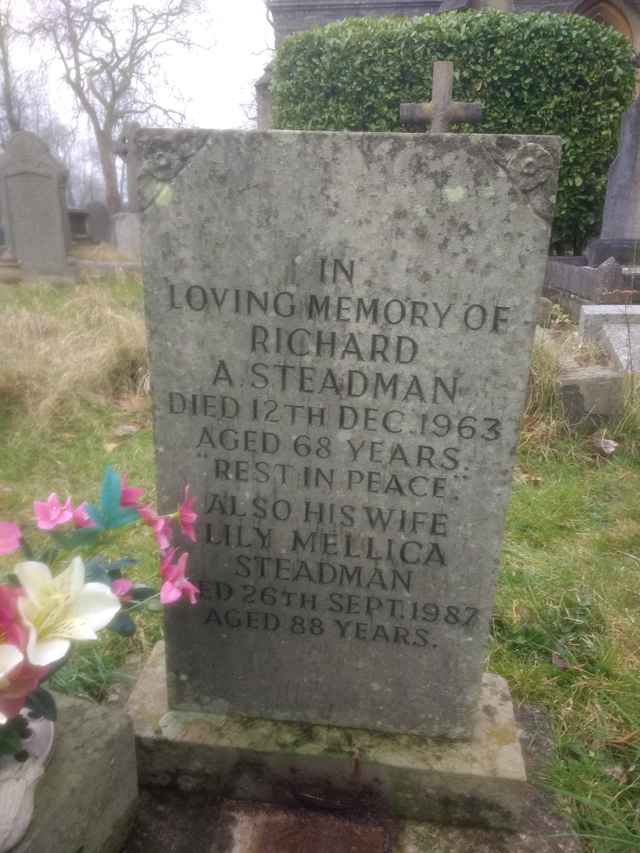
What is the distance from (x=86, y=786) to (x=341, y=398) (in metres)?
1.10

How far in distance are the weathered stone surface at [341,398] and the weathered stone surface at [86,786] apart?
261 mm

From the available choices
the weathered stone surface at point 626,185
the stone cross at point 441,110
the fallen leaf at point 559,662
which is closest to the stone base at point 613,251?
the weathered stone surface at point 626,185

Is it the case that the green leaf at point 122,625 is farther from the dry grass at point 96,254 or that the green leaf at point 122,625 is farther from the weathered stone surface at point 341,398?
the dry grass at point 96,254

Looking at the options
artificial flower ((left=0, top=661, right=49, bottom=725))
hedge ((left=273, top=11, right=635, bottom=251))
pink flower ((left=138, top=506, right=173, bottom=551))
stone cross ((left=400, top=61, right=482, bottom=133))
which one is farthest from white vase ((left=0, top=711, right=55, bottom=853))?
hedge ((left=273, top=11, right=635, bottom=251))

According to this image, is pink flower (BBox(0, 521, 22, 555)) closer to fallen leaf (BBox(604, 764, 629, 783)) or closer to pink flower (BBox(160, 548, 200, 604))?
pink flower (BBox(160, 548, 200, 604))

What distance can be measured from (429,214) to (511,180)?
0.18m

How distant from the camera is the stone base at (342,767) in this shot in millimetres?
1778

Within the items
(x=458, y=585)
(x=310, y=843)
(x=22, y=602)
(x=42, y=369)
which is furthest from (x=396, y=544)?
(x=42, y=369)

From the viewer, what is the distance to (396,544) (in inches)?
68.8

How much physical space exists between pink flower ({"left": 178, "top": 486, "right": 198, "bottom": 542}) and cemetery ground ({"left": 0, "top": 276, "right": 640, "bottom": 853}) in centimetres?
90

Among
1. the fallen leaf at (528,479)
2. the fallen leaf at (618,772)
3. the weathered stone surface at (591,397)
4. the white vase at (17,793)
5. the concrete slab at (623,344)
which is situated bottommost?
the fallen leaf at (618,772)

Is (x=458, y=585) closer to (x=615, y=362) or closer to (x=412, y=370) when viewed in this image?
(x=412, y=370)

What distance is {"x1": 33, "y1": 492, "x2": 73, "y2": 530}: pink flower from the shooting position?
55.4 inches

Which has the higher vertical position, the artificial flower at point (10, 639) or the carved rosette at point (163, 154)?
the carved rosette at point (163, 154)
